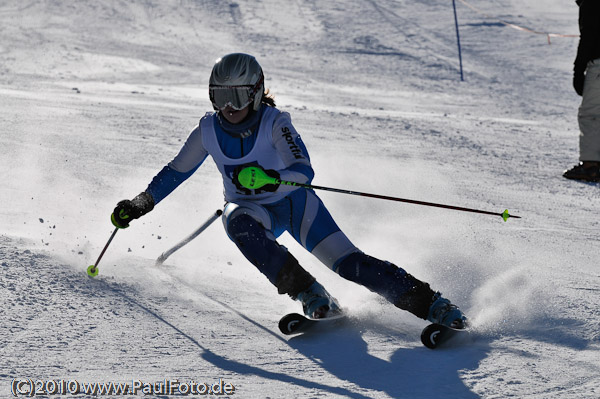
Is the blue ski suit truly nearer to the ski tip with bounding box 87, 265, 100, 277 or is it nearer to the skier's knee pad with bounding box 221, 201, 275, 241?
the skier's knee pad with bounding box 221, 201, 275, 241

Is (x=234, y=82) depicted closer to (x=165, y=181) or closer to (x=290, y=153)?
(x=290, y=153)

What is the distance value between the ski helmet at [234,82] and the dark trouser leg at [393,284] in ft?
3.20

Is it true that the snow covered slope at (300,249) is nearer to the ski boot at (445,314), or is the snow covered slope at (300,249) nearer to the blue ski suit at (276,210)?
the ski boot at (445,314)

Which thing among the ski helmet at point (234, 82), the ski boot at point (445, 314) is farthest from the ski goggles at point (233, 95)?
the ski boot at point (445, 314)

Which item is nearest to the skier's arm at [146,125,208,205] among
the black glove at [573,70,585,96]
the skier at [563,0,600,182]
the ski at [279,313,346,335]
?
the ski at [279,313,346,335]

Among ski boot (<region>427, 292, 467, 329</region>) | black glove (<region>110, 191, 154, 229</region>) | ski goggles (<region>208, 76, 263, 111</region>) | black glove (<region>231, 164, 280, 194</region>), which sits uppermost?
ski goggles (<region>208, 76, 263, 111</region>)

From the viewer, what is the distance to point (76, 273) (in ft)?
12.8

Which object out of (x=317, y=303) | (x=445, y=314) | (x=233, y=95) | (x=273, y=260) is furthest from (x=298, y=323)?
(x=233, y=95)

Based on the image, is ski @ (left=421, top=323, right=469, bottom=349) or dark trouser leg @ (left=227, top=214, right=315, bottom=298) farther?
dark trouser leg @ (left=227, top=214, right=315, bottom=298)

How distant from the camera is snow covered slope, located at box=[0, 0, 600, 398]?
115 inches

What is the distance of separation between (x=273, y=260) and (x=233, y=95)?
33.8 inches

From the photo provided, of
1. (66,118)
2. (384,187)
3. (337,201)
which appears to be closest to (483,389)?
(337,201)

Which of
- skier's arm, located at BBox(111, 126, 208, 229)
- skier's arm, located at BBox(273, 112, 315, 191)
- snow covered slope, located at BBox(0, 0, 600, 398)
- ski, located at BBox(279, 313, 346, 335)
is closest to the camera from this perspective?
snow covered slope, located at BBox(0, 0, 600, 398)

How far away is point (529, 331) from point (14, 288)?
2387 mm
